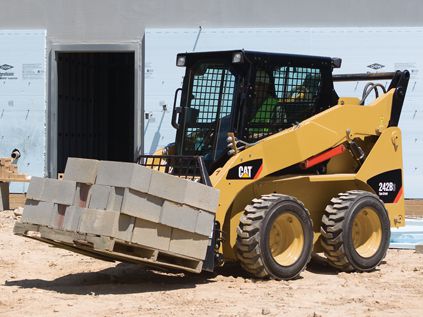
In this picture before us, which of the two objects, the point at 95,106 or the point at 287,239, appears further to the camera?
the point at 95,106

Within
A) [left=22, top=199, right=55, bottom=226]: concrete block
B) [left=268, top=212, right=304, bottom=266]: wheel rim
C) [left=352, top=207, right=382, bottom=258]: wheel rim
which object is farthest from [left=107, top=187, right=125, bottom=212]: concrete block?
[left=352, top=207, right=382, bottom=258]: wheel rim

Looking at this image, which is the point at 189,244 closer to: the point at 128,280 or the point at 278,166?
the point at 128,280

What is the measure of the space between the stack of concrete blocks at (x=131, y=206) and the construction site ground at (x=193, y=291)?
0.65 metres

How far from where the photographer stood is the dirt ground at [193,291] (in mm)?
8258

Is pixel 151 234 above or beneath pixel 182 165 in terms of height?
beneath

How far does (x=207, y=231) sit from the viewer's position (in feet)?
29.8

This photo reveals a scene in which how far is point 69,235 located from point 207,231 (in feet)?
4.83

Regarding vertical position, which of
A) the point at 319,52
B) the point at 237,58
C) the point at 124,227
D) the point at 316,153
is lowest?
the point at 124,227

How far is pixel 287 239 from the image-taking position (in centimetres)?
1014

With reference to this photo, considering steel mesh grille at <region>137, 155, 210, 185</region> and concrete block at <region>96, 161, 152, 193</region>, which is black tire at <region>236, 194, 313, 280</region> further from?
concrete block at <region>96, 161, 152, 193</region>

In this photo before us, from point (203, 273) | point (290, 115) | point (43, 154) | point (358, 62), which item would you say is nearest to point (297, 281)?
point (203, 273)

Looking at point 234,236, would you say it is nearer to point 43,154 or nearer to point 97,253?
point 97,253

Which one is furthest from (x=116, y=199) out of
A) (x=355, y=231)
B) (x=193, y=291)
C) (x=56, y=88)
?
(x=56, y=88)

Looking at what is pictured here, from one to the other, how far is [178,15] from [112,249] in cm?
1138
